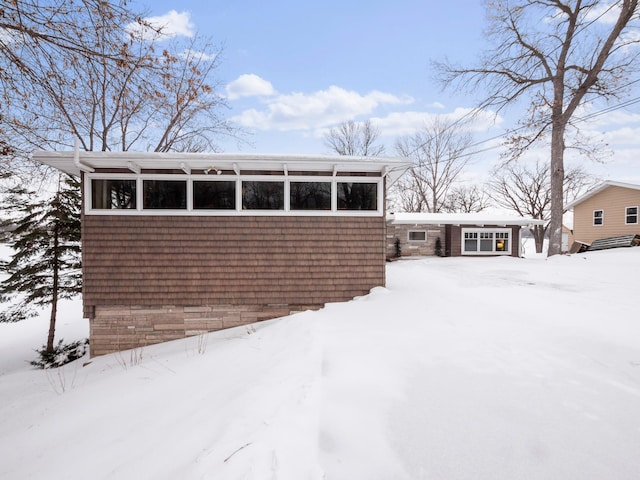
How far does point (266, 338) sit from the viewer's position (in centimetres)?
484

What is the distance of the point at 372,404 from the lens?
7.93ft

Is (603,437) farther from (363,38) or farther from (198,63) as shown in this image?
(198,63)

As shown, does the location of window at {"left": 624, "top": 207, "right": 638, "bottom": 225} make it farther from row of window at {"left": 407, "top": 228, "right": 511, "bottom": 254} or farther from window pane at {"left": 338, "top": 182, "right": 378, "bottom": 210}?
window pane at {"left": 338, "top": 182, "right": 378, "bottom": 210}

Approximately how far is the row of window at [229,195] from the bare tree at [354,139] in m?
18.1

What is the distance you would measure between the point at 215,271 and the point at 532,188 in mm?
28669

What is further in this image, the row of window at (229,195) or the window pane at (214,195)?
the window pane at (214,195)

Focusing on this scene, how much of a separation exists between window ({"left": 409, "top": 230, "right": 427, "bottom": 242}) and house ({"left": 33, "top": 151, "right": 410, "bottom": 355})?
9868 mm

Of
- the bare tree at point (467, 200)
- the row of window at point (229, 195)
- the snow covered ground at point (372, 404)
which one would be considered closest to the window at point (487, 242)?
the snow covered ground at point (372, 404)

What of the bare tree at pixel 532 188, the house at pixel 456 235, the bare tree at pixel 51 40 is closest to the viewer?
the bare tree at pixel 51 40

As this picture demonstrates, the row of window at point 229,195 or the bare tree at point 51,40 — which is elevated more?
the bare tree at point 51,40

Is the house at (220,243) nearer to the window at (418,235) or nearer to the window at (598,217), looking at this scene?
the window at (418,235)

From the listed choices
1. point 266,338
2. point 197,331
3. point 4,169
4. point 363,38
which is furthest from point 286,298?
point 363,38

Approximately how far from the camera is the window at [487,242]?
15297mm

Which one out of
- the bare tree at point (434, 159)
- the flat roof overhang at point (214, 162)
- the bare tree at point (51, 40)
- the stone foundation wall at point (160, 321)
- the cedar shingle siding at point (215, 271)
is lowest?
the stone foundation wall at point (160, 321)
